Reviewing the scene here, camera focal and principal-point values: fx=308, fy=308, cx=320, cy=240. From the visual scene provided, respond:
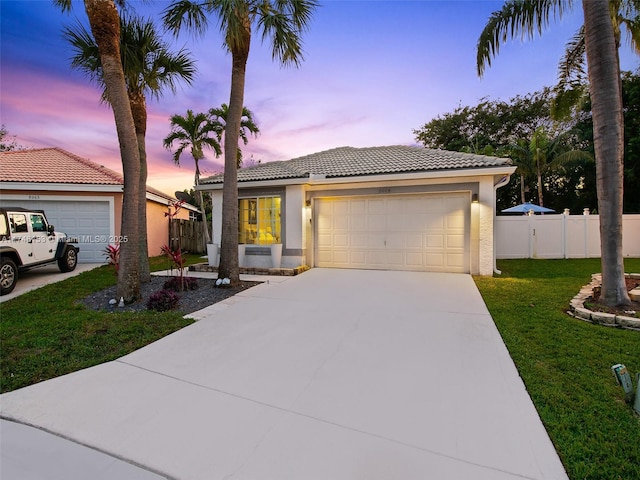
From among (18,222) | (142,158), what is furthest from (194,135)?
(18,222)

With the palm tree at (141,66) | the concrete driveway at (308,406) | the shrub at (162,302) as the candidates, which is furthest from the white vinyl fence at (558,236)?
the palm tree at (141,66)

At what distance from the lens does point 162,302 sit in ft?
19.3

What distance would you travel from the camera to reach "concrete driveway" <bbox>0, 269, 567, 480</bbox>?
2131 millimetres

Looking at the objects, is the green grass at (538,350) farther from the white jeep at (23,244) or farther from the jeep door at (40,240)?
the jeep door at (40,240)

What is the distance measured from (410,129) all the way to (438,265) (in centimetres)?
2239

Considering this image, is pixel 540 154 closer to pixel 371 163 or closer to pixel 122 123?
pixel 371 163

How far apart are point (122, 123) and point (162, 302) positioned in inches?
142

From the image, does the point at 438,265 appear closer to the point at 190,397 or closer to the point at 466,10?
the point at 466,10

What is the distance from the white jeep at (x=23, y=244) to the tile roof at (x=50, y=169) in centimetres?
374

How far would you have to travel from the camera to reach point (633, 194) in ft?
59.1

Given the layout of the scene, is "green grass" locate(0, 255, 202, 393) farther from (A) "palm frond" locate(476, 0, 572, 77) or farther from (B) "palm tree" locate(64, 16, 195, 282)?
(A) "palm frond" locate(476, 0, 572, 77)

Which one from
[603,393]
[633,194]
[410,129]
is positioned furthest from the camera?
[410,129]

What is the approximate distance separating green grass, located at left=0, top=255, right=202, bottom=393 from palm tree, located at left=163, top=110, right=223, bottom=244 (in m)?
11.4

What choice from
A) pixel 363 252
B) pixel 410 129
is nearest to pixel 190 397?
pixel 363 252
